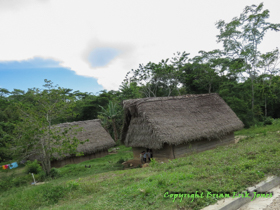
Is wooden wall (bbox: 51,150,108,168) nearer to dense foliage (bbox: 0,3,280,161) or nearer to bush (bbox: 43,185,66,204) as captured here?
dense foliage (bbox: 0,3,280,161)

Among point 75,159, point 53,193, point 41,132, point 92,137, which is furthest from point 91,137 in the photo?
point 53,193

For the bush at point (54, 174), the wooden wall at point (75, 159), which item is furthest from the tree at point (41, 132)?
the wooden wall at point (75, 159)

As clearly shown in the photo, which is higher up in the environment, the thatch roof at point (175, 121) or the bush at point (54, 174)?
the thatch roof at point (175, 121)

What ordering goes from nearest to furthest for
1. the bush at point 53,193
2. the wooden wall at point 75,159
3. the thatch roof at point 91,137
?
the bush at point 53,193
the wooden wall at point 75,159
the thatch roof at point 91,137

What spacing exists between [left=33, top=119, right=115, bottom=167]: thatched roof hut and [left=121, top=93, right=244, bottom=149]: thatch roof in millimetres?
4063

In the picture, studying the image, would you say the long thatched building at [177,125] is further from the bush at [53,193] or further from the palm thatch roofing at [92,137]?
the bush at [53,193]

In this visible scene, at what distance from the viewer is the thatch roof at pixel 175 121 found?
35.8ft

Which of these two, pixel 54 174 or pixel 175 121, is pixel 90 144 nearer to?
pixel 54 174

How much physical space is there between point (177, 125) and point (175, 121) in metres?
0.35

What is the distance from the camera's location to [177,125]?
11.5 m

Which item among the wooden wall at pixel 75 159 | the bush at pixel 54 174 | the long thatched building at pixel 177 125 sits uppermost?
the long thatched building at pixel 177 125

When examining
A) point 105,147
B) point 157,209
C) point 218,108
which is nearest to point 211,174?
point 157,209

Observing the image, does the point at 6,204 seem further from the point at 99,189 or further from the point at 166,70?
the point at 166,70

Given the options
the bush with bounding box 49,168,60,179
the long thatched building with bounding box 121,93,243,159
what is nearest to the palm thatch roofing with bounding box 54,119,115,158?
the long thatched building with bounding box 121,93,243,159
